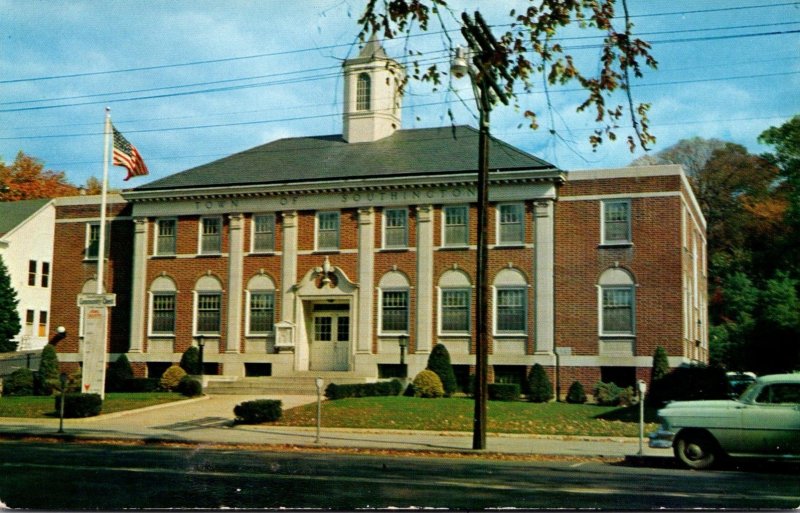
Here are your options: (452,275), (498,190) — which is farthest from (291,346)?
(498,190)

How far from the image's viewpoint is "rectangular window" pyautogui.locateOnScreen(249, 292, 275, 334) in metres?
35.9

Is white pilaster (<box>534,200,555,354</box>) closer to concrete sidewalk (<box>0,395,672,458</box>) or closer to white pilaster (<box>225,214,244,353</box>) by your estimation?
concrete sidewalk (<box>0,395,672,458</box>)

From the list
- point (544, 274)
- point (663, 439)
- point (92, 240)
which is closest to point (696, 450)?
point (663, 439)

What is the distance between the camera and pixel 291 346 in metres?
35.0

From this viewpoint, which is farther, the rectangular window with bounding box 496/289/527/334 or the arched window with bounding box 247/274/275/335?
the arched window with bounding box 247/274/275/335

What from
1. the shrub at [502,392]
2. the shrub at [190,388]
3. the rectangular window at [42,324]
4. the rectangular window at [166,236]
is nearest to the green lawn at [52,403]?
the shrub at [190,388]

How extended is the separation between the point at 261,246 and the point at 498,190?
10.2 m

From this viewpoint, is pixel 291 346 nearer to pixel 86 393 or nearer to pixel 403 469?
pixel 86 393

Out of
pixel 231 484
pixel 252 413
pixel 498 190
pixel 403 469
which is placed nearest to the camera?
pixel 231 484

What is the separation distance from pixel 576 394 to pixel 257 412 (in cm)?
1213

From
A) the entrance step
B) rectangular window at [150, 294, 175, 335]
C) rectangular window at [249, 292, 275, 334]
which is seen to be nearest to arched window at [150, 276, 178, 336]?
rectangular window at [150, 294, 175, 335]

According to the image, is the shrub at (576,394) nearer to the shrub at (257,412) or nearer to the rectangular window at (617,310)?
the rectangular window at (617,310)

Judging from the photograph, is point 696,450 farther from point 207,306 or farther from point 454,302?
point 207,306

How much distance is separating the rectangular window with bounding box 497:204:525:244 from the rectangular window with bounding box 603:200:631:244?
121 inches
